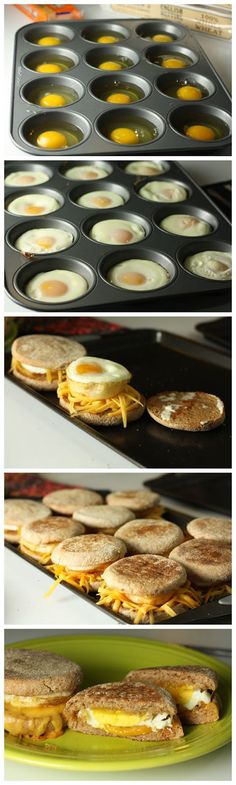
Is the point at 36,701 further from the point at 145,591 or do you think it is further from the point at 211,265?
the point at 211,265

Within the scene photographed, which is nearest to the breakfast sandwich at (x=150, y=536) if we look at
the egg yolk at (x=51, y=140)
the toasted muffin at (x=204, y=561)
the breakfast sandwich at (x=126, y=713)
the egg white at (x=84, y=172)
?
the toasted muffin at (x=204, y=561)

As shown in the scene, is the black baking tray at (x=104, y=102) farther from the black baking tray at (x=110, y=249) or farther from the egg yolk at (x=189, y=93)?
the black baking tray at (x=110, y=249)

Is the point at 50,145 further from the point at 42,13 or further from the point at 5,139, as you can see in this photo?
the point at 42,13

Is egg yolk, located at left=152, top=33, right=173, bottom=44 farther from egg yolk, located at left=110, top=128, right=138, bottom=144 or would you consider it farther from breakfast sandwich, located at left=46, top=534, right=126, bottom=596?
breakfast sandwich, located at left=46, top=534, right=126, bottom=596

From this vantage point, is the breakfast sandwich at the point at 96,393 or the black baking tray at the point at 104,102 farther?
the breakfast sandwich at the point at 96,393

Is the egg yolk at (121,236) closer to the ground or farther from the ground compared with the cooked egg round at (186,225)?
farther from the ground

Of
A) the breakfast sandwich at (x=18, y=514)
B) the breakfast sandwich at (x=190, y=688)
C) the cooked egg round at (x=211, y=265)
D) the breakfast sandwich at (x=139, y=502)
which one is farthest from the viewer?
the breakfast sandwich at (x=139, y=502)

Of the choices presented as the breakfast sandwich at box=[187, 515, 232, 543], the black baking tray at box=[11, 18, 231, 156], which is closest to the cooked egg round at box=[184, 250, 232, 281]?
the black baking tray at box=[11, 18, 231, 156]

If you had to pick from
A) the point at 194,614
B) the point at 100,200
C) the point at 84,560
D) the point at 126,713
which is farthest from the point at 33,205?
the point at 126,713
